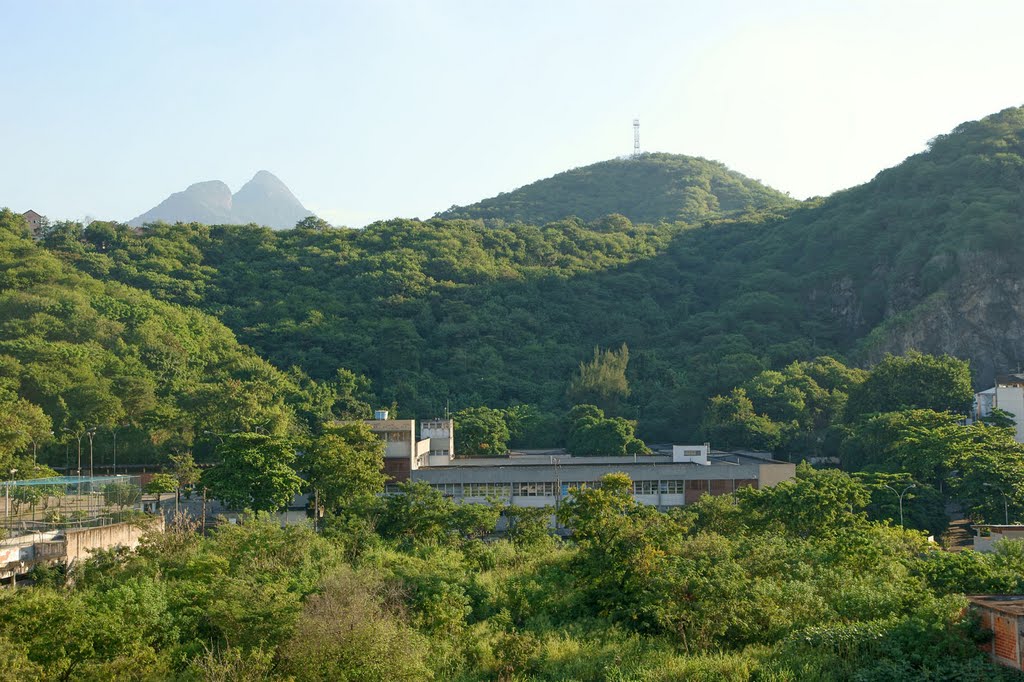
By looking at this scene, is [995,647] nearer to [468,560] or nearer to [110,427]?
[468,560]

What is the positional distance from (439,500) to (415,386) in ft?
116

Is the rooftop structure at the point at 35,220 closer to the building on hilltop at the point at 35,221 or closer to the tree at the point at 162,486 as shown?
the building on hilltop at the point at 35,221

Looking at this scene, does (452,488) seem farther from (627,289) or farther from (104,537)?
(627,289)

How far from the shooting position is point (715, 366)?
64.1m

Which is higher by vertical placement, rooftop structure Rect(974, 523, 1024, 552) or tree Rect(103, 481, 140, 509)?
tree Rect(103, 481, 140, 509)

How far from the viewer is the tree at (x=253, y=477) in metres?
35.0

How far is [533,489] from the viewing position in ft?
135

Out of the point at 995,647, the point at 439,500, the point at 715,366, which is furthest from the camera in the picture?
the point at 715,366

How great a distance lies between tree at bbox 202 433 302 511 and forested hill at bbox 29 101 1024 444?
26.2 metres

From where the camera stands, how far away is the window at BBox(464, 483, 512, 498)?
40688mm

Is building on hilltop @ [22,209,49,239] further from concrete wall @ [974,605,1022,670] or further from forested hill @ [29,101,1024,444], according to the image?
concrete wall @ [974,605,1022,670]

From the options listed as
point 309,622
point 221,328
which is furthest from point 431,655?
point 221,328

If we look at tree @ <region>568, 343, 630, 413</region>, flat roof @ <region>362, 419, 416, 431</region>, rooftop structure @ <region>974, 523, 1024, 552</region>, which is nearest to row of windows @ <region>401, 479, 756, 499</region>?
flat roof @ <region>362, 419, 416, 431</region>

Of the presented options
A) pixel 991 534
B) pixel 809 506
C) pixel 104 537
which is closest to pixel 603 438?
pixel 809 506
